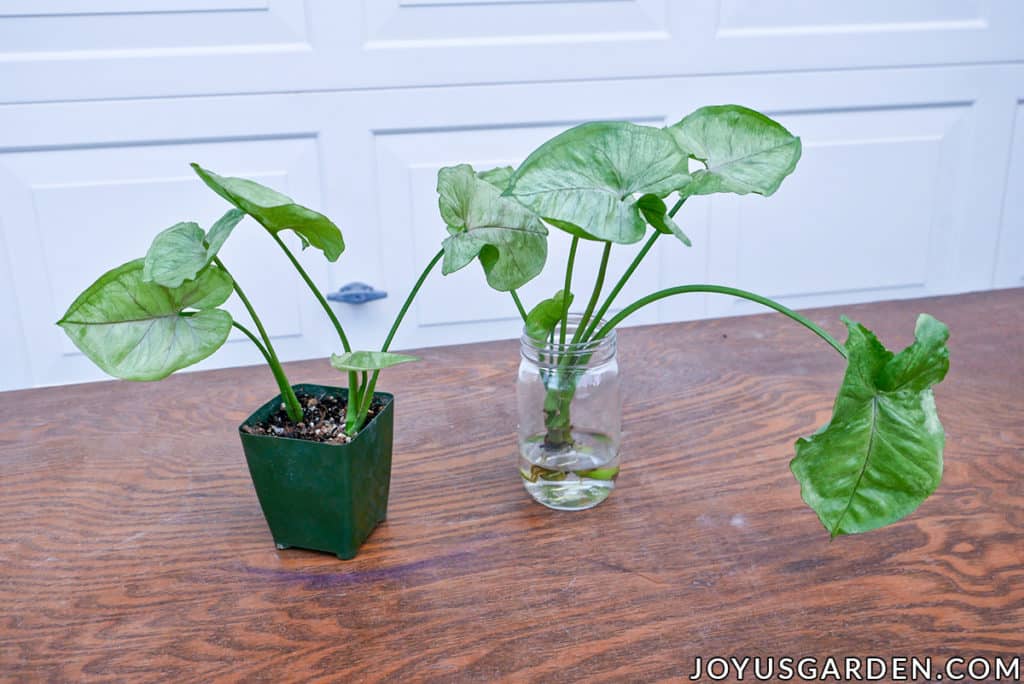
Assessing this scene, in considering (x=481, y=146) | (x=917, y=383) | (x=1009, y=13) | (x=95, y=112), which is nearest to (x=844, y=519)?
(x=917, y=383)

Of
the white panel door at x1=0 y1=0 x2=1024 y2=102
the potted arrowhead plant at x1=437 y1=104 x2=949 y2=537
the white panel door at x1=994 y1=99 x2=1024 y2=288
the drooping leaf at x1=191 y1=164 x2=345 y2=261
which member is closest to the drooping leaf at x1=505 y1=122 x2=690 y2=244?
the potted arrowhead plant at x1=437 y1=104 x2=949 y2=537

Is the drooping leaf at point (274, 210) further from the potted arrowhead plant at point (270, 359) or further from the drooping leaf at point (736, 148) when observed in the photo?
the drooping leaf at point (736, 148)

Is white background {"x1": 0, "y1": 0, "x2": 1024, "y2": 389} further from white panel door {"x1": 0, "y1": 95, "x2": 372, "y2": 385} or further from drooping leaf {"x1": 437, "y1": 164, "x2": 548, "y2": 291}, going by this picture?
drooping leaf {"x1": 437, "y1": 164, "x2": 548, "y2": 291}

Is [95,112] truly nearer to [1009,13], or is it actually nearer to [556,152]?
[556,152]

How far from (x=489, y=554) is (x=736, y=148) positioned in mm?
364

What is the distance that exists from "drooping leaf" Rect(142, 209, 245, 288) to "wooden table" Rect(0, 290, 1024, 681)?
242 millimetres

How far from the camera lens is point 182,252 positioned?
2.01 ft

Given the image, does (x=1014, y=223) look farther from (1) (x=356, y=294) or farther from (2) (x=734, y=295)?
(2) (x=734, y=295)

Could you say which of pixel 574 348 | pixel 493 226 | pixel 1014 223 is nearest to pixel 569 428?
pixel 574 348

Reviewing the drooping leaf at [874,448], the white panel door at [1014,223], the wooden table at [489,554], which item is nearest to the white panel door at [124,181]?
the wooden table at [489,554]

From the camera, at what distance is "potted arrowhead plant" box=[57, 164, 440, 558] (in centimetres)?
60

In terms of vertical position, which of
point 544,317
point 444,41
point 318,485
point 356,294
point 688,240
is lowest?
point 356,294

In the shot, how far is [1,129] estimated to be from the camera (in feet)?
4.83

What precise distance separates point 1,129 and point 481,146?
81cm
